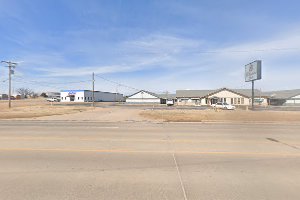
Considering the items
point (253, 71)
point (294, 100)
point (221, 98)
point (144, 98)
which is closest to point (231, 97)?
point (221, 98)

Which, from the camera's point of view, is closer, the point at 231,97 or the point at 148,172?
the point at 148,172

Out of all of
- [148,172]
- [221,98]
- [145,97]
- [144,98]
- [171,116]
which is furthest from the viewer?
[145,97]

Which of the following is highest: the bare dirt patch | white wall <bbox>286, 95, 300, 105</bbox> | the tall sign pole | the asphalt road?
the tall sign pole

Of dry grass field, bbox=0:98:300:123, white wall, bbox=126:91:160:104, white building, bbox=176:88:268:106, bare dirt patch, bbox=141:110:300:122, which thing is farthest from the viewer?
white wall, bbox=126:91:160:104

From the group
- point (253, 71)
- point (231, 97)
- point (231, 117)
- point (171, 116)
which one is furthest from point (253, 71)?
point (231, 97)

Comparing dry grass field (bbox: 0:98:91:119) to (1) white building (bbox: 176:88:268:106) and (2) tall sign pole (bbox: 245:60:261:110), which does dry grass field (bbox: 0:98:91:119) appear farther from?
(1) white building (bbox: 176:88:268:106)

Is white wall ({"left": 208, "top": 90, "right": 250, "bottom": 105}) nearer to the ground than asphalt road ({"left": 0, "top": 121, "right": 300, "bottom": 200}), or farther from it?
farther from it

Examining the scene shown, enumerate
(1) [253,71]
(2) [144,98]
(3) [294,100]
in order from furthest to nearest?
(2) [144,98]
(3) [294,100]
(1) [253,71]

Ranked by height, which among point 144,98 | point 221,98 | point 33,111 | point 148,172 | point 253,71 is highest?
point 253,71

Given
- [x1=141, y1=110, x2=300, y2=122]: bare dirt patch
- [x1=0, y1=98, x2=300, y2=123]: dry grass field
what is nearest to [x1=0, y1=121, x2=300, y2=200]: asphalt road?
[x1=141, y1=110, x2=300, y2=122]: bare dirt patch

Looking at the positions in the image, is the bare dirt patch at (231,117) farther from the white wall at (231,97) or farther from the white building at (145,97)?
the white building at (145,97)

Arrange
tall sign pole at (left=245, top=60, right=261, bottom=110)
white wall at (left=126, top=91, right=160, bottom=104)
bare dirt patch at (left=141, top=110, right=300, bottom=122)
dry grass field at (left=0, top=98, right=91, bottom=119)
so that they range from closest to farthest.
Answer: bare dirt patch at (left=141, top=110, right=300, bottom=122) < dry grass field at (left=0, top=98, right=91, bottom=119) < tall sign pole at (left=245, top=60, right=261, bottom=110) < white wall at (left=126, top=91, right=160, bottom=104)

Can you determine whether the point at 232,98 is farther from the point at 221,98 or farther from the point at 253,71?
the point at 253,71

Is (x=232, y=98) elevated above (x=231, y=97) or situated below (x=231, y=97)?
below
